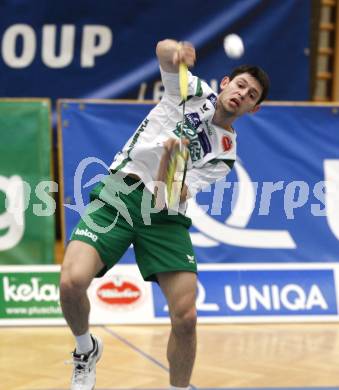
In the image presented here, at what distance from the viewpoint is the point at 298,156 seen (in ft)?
22.1

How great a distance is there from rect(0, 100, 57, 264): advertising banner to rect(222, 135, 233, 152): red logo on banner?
8.57 feet

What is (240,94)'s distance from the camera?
4.15 metres

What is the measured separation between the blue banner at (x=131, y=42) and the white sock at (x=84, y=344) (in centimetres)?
442

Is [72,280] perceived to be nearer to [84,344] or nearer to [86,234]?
[86,234]

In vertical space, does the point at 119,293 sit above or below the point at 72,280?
below

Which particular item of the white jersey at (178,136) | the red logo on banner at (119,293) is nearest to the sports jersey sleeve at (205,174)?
the white jersey at (178,136)

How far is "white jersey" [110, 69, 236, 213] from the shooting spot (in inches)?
163

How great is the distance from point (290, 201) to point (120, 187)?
275 centimetres

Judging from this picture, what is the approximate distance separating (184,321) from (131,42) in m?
4.87

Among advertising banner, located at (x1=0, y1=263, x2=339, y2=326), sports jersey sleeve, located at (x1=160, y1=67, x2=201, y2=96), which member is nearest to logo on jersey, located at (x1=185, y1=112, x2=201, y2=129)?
sports jersey sleeve, located at (x1=160, y1=67, x2=201, y2=96)

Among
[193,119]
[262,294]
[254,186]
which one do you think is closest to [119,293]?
[262,294]

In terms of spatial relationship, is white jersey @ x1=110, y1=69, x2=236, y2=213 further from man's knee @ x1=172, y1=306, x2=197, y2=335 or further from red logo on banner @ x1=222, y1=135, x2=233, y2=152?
man's knee @ x1=172, y1=306, x2=197, y2=335

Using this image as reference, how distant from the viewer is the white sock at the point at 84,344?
436cm

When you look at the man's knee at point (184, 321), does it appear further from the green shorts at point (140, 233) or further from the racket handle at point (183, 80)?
the racket handle at point (183, 80)
